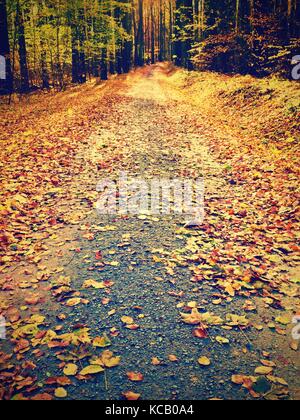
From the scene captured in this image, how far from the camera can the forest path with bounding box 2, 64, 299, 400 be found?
2697 mm

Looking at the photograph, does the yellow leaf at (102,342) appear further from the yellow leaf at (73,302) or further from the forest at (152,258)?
the yellow leaf at (73,302)

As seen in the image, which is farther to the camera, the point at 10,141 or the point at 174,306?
the point at 10,141

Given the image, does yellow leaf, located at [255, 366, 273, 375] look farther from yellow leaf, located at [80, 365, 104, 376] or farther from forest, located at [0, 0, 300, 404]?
yellow leaf, located at [80, 365, 104, 376]

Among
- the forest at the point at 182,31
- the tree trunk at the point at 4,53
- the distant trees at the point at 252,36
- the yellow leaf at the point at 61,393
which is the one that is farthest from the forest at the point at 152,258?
the tree trunk at the point at 4,53

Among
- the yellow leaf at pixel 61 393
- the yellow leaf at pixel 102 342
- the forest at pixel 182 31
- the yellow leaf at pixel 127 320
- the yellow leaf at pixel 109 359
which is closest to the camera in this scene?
the yellow leaf at pixel 61 393

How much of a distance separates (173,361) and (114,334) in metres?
0.65

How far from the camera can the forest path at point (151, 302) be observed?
2.70m

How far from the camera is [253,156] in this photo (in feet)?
26.8

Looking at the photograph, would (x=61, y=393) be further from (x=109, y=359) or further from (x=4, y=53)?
(x=4, y=53)

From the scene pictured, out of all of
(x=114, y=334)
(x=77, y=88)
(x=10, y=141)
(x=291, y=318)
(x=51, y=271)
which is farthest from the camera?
(x=77, y=88)

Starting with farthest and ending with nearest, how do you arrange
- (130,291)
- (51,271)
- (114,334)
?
(51,271) → (130,291) → (114,334)

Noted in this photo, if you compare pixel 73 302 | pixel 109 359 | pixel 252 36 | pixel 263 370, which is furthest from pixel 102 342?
pixel 252 36
